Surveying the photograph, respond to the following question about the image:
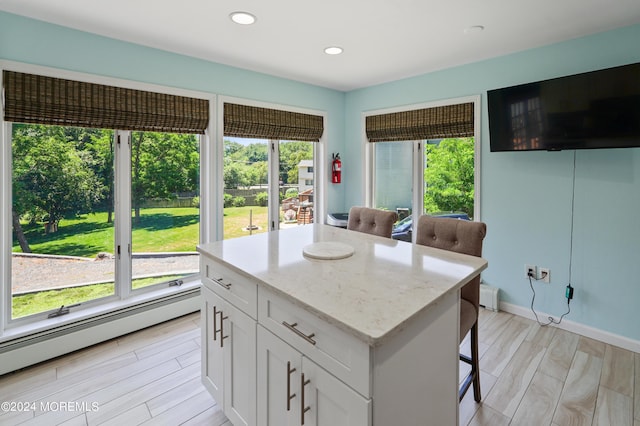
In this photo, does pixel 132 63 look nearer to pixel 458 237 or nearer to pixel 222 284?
pixel 222 284

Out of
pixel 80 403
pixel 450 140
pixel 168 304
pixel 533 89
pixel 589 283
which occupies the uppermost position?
pixel 533 89

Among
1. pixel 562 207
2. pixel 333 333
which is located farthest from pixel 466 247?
pixel 562 207

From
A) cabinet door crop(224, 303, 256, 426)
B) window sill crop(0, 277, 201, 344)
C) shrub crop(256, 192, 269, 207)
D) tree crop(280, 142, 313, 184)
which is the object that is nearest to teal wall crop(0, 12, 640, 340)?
tree crop(280, 142, 313, 184)

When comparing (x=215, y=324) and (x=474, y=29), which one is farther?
(x=474, y=29)

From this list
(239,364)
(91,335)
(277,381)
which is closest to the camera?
(277,381)

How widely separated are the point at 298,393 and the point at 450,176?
9.89 ft

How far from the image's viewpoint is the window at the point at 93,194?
7.59 ft

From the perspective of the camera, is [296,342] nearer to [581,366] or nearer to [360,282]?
[360,282]

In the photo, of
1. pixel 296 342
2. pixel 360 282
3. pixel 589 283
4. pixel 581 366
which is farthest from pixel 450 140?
pixel 296 342

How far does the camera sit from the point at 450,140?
11.6 feet

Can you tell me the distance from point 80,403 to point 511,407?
2.51 m

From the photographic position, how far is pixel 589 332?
266cm

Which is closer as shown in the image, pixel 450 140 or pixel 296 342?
pixel 296 342

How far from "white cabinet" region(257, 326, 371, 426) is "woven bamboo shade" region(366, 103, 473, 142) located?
9.46 ft
